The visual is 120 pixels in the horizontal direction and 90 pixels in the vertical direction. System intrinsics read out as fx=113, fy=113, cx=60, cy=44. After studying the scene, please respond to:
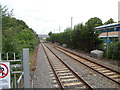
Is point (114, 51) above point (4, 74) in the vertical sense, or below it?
below

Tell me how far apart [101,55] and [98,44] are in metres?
2.76

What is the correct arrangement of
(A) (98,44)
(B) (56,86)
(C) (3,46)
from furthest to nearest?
1. (A) (98,44)
2. (C) (3,46)
3. (B) (56,86)

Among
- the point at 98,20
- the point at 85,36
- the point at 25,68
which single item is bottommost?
the point at 25,68

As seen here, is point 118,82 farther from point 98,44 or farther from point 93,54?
point 98,44

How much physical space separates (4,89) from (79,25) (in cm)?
1853

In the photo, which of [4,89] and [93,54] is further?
[93,54]

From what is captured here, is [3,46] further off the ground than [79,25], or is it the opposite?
[79,25]

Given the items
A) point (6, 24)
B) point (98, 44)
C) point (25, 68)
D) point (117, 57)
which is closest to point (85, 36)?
point (98, 44)

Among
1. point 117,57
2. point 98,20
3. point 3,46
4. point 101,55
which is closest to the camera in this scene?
point 3,46

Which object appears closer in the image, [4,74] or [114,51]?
[4,74]

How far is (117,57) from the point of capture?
35.2 ft

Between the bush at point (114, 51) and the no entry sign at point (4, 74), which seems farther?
the bush at point (114, 51)

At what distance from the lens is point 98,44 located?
1533 centimetres

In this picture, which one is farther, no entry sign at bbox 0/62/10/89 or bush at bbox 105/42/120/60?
bush at bbox 105/42/120/60
